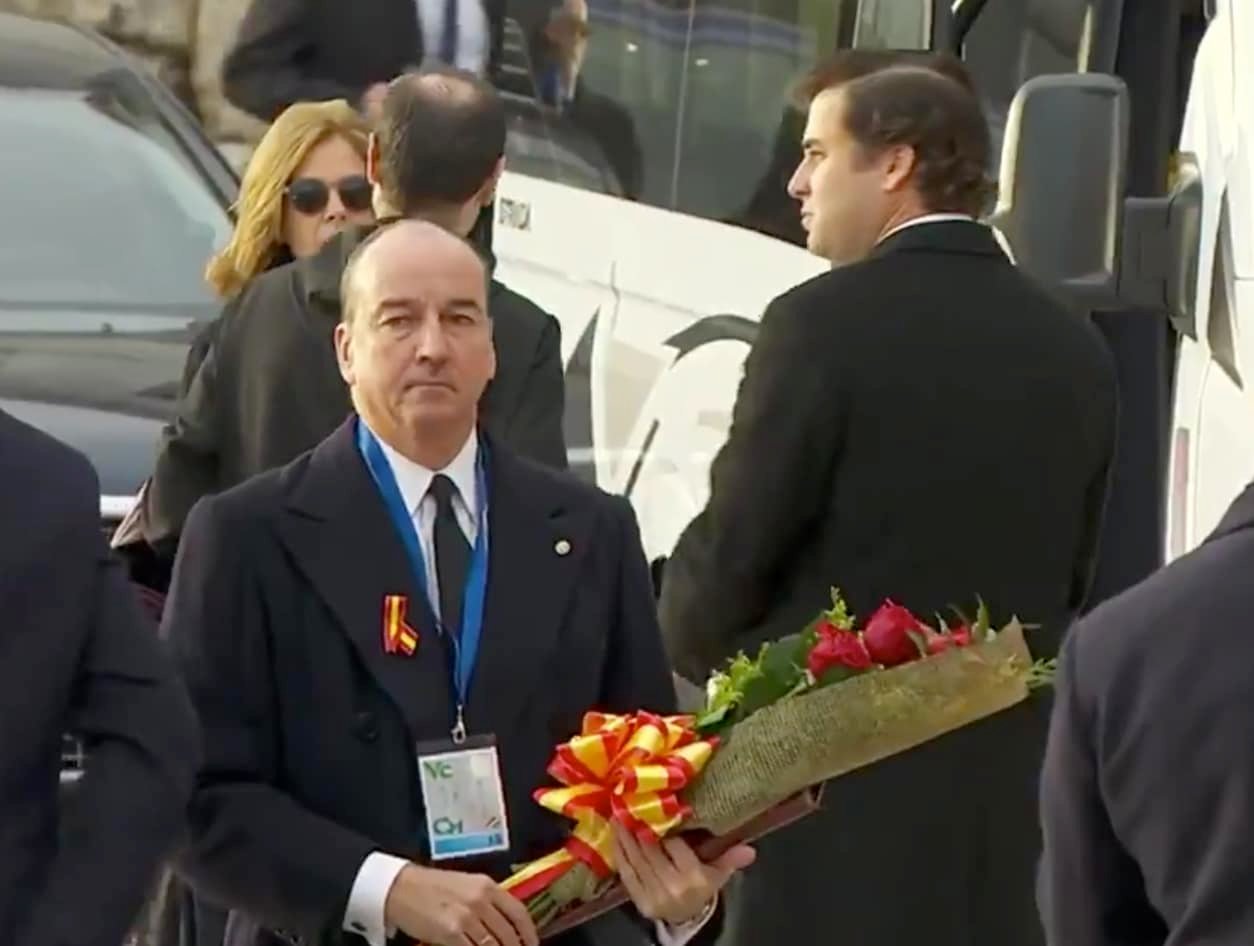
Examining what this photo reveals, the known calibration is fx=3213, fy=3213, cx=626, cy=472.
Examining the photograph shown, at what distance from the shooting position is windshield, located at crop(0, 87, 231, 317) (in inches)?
323

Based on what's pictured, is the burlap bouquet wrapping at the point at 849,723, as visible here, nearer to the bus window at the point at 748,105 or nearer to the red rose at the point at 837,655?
the red rose at the point at 837,655

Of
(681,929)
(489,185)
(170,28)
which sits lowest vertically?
(170,28)

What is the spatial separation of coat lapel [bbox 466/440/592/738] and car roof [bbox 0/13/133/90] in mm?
5128

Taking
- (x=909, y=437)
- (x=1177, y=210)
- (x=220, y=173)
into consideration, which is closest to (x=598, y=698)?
(x=909, y=437)

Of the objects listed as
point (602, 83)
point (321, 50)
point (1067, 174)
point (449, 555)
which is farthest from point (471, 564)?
point (321, 50)

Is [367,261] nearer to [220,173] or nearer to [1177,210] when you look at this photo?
[1177,210]

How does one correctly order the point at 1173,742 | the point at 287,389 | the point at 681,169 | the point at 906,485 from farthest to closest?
the point at 681,169, the point at 287,389, the point at 906,485, the point at 1173,742

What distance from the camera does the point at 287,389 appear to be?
5.23m

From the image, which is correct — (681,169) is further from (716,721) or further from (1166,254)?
(716,721)

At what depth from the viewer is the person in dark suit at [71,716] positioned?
123 inches

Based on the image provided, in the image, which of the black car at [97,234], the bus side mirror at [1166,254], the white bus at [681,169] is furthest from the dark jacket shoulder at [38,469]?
the black car at [97,234]

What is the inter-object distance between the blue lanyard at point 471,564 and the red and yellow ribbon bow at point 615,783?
23 cm

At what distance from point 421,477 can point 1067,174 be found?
2.11m

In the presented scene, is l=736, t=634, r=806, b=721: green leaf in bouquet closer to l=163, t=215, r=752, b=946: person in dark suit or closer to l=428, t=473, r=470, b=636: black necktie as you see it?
l=163, t=215, r=752, b=946: person in dark suit
